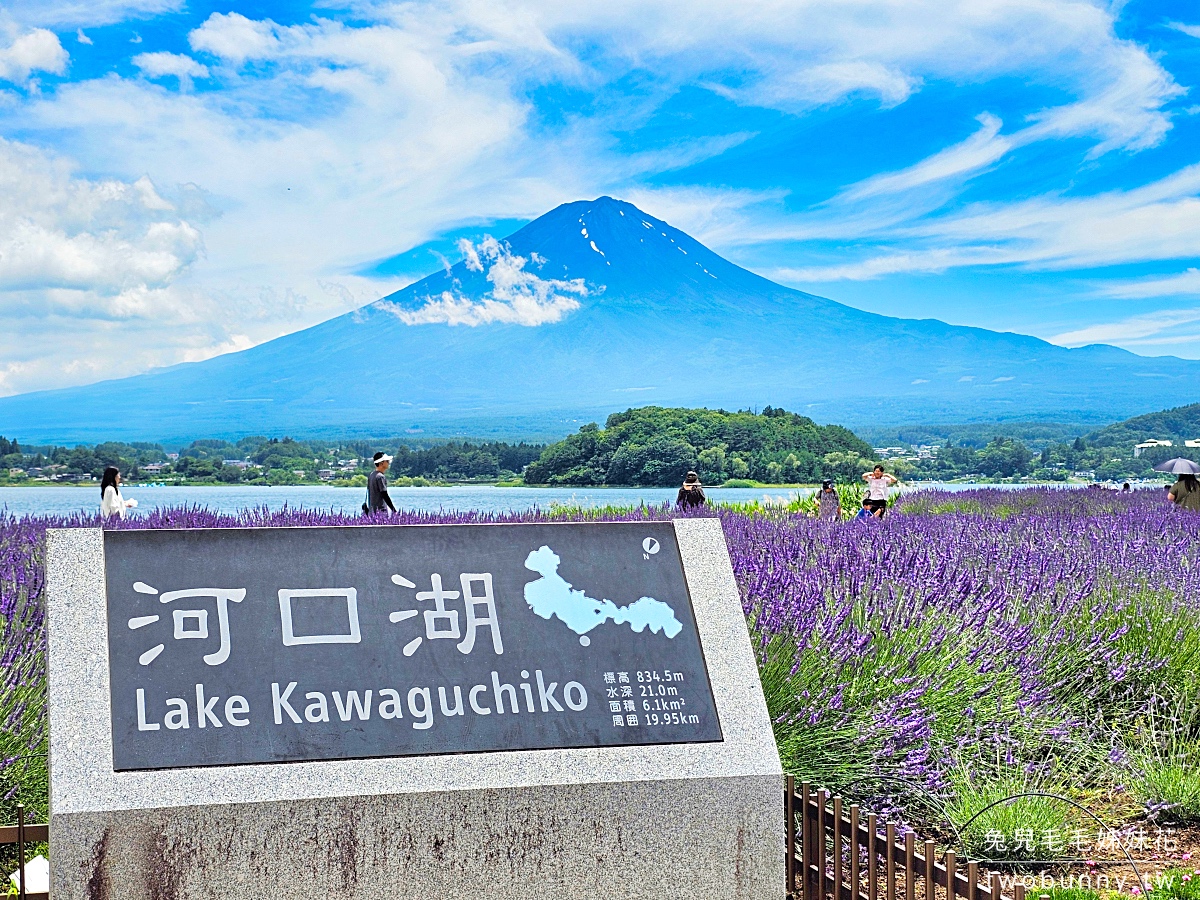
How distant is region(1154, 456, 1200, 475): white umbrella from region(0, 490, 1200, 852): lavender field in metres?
7.70

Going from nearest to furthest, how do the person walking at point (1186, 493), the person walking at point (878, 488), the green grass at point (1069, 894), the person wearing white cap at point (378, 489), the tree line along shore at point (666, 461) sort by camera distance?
the green grass at point (1069, 894), the person wearing white cap at point (378, 489), the person walking at point (1186, 493), the person walking at point (878, 488), the tree line along shore at point (666, 461)

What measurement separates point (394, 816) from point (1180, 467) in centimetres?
1347

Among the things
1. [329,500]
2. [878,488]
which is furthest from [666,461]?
[878,488]

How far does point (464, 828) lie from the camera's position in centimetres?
356

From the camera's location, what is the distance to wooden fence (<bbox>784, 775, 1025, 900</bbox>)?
318 centimetres

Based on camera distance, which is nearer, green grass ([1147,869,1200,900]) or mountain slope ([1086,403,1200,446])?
green grass ([1147,869,1200,900])

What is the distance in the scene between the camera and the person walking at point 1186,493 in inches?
538

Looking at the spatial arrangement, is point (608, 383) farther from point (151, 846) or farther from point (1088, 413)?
point (151, 846)

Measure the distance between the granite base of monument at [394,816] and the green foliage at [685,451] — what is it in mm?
36786

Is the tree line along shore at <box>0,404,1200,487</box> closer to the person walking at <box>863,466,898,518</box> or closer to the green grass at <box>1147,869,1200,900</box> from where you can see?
the person walking at <box>863,466,898,518</box>

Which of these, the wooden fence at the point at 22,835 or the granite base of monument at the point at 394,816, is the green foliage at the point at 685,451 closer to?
the granite base of monument at the point at 394,816

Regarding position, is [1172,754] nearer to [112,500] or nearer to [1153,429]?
[112,500]

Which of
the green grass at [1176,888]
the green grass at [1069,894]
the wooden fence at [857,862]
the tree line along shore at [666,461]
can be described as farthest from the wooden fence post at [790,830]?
the tree line along shore at [666,461]

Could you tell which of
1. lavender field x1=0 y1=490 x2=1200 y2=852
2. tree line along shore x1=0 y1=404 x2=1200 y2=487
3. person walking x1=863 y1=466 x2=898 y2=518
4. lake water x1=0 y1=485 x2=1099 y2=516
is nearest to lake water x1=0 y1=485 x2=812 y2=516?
lake water x1=0 y1=485 x2=1099 y2=516
